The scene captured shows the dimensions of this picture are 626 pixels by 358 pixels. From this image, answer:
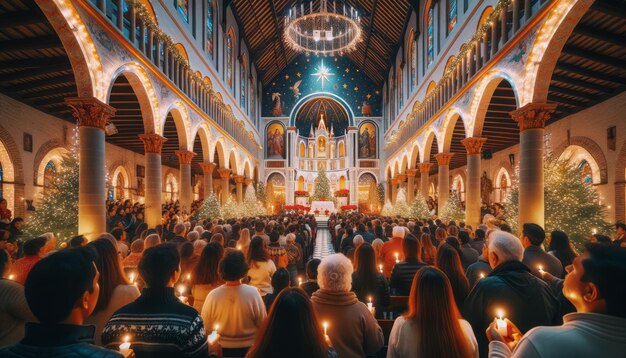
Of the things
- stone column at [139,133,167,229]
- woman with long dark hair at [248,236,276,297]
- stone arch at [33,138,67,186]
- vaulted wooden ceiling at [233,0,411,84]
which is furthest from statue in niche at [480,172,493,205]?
stone arch at [33,138,67,186]

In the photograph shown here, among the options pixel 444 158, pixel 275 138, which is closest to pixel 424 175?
pixel 444 158

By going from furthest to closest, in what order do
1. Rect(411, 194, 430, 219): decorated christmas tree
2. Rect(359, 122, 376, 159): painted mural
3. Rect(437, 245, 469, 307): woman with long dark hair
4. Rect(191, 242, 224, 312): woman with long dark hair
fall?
Rect(359, 122, 376, 159): painted mural
Rect(411, 194, 430, 219): decorated christmas tree
Rect(191, 242, 224, 312): woman with long dark hair
Rect(437, 245, 469, 307): woman with long dark hair

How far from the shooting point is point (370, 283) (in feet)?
12.6

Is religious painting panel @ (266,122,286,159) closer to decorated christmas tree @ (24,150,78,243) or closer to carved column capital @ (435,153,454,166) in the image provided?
carved column capital @ (435,153,454,166)

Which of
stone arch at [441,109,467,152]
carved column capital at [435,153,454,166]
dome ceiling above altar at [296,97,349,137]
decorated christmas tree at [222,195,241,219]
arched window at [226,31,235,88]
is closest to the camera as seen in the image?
stone arch at [441,109,467,152]

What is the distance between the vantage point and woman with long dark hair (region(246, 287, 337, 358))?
5.41 feet

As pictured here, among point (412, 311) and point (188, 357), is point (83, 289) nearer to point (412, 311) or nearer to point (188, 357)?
point (188, 357)

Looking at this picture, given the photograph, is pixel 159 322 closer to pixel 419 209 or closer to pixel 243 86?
pixel 419 209

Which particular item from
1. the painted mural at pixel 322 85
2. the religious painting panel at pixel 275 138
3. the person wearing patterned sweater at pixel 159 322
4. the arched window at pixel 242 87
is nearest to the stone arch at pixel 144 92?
the person wearing patterned sweater at pixel 159 322

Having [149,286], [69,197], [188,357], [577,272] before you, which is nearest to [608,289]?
[577,272]

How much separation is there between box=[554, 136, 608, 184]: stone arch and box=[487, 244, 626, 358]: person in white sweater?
1322 centimetres

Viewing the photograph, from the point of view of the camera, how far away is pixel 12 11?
7121 mm

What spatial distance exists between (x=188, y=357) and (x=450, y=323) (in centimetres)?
154

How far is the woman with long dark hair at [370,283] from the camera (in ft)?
12.5
